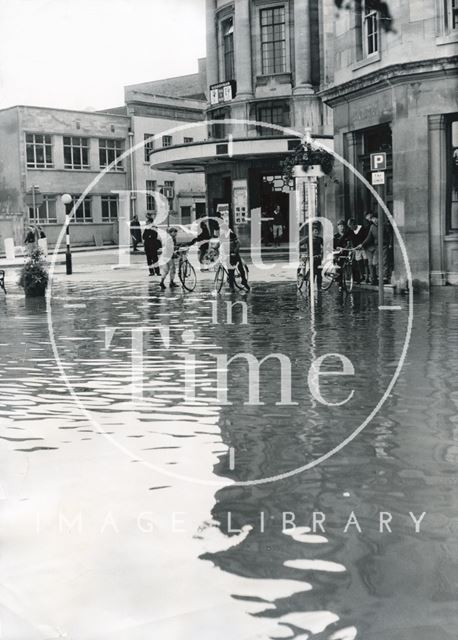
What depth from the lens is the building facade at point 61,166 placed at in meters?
66.0

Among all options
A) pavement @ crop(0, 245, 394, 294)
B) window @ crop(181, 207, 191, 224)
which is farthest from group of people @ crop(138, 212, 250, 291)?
window @ crop(181, 207, 191, 224)

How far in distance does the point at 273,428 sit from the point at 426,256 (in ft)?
50.3

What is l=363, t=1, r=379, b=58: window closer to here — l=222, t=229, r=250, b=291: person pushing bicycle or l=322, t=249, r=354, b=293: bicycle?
l=322, t=249, r=354, b=293: bicycle

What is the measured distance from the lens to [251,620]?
371 cm

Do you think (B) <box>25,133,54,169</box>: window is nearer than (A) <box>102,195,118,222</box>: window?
Yes

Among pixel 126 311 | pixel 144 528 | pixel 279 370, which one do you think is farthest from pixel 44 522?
pixel 126 311

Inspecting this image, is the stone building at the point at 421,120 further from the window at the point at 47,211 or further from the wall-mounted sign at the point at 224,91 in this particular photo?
the window at the point at 47,211

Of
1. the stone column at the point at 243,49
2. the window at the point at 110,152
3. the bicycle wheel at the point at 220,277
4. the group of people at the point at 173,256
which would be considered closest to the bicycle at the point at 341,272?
the group of people at the point at 173,256

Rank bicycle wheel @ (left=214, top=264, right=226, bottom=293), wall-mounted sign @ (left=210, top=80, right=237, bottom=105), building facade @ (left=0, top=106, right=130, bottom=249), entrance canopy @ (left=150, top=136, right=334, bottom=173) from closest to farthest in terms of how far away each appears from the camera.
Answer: bicycle wheel @ (left=214, top=264, right=226, bottom=293) < entrance canopy @ (left=150, top=136, right=334, bottom=173) < wall-mounted sign @ (left=210, top=80, right=237, bottom=105) < building facade @ (left=0, top=106, right=130, bottom=249)

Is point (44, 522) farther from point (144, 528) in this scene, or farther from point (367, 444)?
point (367, 444)

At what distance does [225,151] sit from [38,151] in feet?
75.7

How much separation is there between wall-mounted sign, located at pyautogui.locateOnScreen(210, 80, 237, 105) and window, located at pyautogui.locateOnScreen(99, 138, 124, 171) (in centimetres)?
2155

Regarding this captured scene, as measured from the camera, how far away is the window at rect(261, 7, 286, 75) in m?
49.8

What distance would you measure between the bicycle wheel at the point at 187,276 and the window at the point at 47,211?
44548 millimetres
